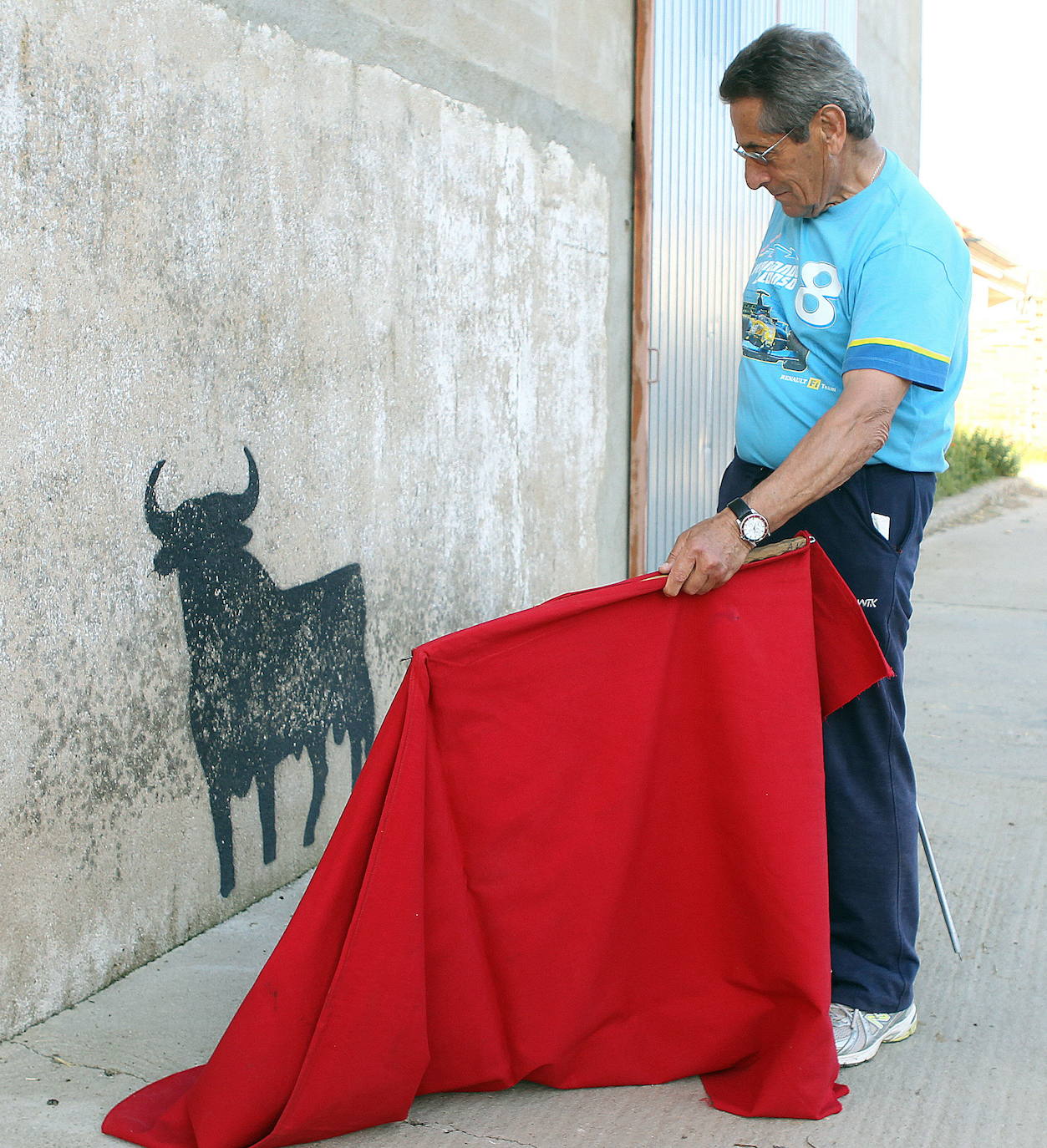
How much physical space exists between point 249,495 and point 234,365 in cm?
31

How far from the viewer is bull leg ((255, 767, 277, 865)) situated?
314 centimetres

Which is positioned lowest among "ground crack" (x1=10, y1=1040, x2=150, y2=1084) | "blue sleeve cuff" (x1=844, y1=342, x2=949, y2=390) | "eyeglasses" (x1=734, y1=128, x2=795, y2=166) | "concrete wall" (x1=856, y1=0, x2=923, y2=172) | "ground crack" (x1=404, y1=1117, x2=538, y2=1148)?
"ground crack" (x1=404, y1=1117, x2=538, y2=1148)


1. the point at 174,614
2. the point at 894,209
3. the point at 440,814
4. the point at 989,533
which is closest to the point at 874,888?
the point at 440,814

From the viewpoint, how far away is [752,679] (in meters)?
2.34

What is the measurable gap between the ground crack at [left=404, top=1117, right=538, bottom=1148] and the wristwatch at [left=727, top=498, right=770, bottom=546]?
3.76 feet

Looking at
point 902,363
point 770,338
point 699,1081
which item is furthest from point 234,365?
point 699,1081

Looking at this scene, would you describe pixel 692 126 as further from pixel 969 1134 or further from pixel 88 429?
pixel 969 1134

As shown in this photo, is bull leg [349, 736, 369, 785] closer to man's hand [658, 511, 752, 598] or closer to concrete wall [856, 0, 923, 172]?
man's hand [658, 511, 752, 598]

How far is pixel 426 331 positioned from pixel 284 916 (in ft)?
5.46

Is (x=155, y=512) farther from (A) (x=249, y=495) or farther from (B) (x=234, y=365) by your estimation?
(B) (x=234, y=365)

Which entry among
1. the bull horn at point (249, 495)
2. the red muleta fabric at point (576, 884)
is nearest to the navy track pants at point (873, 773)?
the red muleta fabric at point (576, 884)

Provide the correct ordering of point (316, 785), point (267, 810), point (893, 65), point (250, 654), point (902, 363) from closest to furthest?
1. point (902, 363)
2. point (250, 654)
3. point (267, 810)
4. point (316, 785)
5. point (893, 65)

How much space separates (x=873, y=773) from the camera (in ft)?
8.54

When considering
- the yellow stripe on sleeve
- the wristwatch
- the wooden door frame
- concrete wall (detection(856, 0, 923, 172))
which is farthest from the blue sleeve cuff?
concrete wall (detection(856, 0, 923, 172))
